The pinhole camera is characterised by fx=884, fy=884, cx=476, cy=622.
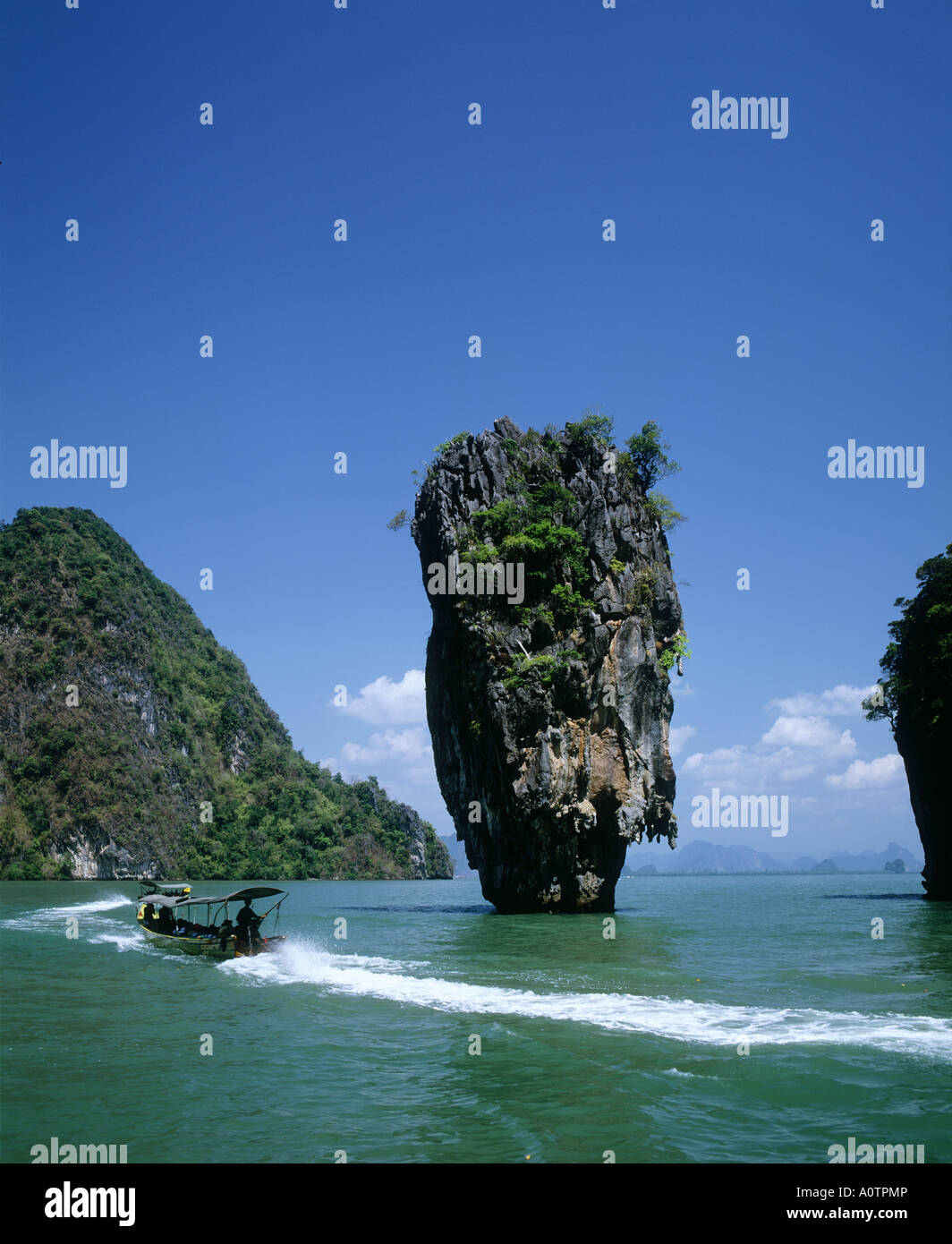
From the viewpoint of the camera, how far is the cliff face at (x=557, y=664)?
33125 mm

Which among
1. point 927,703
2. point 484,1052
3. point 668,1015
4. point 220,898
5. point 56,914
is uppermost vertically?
point 927,703

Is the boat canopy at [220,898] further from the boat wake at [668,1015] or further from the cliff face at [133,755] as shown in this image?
the cliff face at [133,755]

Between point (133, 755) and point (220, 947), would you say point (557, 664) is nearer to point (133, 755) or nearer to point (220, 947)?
point (220, 947)

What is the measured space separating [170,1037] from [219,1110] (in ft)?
14.0

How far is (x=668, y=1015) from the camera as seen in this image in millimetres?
15281

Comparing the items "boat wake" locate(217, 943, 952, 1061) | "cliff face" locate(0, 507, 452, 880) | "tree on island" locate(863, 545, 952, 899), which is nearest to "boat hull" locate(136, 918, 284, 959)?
"boat wake" locate(217, 943, 952, 1061)

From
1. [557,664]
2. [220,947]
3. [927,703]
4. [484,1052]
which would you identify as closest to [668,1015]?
[484,1052]

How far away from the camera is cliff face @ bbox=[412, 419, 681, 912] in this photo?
109ft

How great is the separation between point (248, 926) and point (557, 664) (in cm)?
1472

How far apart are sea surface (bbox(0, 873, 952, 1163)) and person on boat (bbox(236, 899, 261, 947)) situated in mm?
674

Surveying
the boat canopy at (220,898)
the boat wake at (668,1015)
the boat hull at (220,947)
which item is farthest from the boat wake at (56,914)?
the boat wake at (668,1015)

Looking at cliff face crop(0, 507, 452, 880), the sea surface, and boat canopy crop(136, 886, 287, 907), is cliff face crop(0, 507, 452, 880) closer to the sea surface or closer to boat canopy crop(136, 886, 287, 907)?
boat canopy crop(136, 886, 287, 907)
